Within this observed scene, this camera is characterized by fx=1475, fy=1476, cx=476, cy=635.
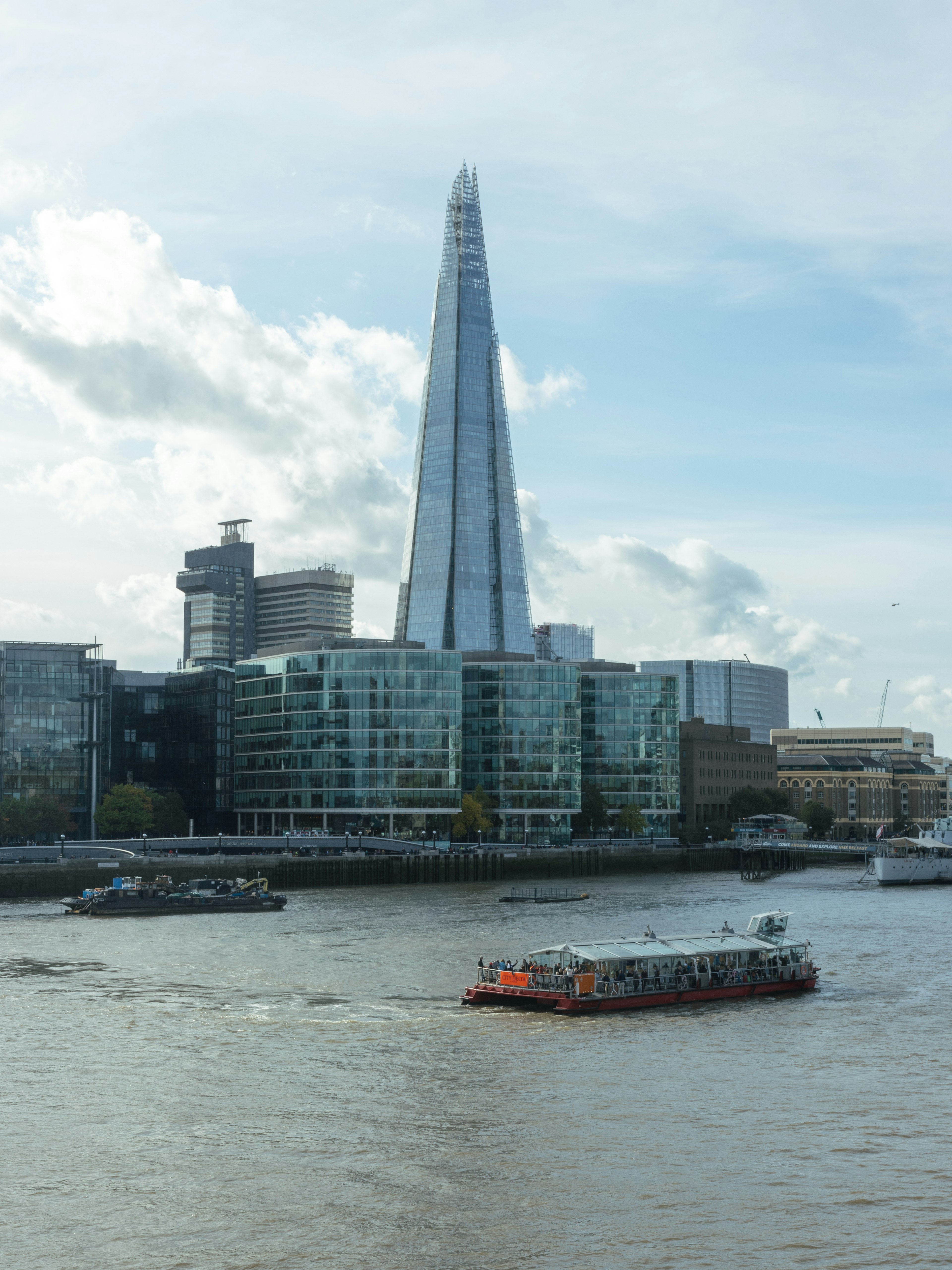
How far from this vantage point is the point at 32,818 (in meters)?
171

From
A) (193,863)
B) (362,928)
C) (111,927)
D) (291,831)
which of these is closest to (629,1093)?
(362,928)

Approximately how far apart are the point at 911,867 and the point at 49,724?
109 meters

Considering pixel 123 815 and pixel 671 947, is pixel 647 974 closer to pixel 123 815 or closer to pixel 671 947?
pixel 671 947

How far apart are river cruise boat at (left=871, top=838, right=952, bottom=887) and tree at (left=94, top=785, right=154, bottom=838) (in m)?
90.5

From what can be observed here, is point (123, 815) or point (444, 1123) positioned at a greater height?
point (123, 815)

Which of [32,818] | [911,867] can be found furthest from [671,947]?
[911,867]

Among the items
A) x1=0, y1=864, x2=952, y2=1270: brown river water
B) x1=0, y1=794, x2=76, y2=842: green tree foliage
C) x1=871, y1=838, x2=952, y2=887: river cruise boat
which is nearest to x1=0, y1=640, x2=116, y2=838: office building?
x1=0, y1=794, x2=76, y2=842: green tree foliage

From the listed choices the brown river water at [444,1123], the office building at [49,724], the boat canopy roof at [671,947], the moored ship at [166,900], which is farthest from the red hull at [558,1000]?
the office building at [49,724]

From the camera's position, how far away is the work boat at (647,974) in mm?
70062

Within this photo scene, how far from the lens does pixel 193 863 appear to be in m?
148

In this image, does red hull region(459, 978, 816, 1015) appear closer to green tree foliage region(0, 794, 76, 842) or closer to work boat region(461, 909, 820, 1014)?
work boat region(461, 909, 820, 1014)

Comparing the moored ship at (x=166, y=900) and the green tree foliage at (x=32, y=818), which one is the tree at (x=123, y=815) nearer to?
the green tree foliage at (x=32, y=818)

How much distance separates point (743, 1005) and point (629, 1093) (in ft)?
77.5

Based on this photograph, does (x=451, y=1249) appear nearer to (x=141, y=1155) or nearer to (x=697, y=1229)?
(x=697, y=1229)
